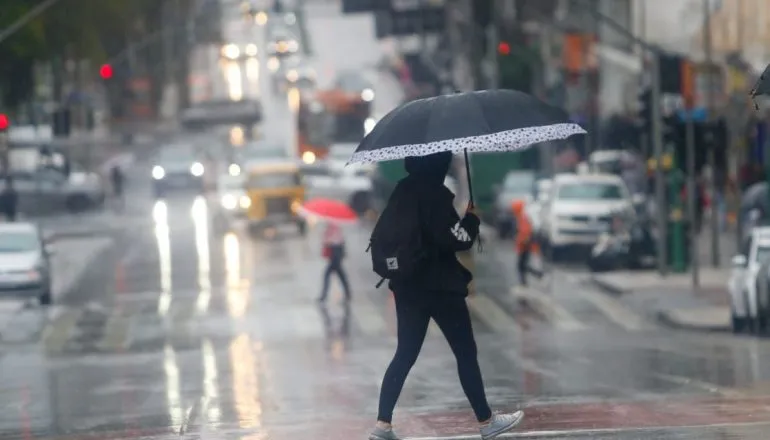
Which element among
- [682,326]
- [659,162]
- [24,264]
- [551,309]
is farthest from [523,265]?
[24,264]

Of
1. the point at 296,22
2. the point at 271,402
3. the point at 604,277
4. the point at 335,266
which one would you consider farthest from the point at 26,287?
the point at 296,22

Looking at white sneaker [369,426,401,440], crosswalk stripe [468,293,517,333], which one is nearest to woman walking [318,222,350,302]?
crosswalk stripe [468,293,517,333]

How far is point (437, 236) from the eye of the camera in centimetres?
1002

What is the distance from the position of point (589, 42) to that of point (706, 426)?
58352mm

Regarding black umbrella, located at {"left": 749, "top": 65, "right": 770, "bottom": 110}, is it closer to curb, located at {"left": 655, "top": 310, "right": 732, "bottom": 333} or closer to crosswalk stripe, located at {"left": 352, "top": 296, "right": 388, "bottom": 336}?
curb, located at {"left": 655, "top": 310, "right": 732, "bottom": 333}

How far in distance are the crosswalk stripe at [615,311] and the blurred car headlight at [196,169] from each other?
36.3 metres

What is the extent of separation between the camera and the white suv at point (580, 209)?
37.4 m

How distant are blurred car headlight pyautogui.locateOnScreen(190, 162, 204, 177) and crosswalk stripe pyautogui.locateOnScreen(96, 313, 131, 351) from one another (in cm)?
3709

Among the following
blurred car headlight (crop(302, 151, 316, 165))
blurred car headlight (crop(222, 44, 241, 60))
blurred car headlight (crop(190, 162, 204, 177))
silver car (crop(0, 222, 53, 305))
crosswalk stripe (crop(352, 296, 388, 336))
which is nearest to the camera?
crosswalk stripe (crop(352, 296, 388, 336))

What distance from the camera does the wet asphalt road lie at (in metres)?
12.5

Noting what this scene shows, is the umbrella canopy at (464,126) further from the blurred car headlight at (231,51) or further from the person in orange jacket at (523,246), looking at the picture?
the blurred car headlight at (231,51)

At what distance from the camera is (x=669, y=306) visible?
25.8 m

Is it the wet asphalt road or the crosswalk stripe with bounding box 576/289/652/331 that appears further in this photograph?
the crosswalk stripe with bounding box 576/289/652/331

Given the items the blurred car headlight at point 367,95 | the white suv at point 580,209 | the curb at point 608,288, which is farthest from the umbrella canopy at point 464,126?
the blurred car headlight at point 367,95
